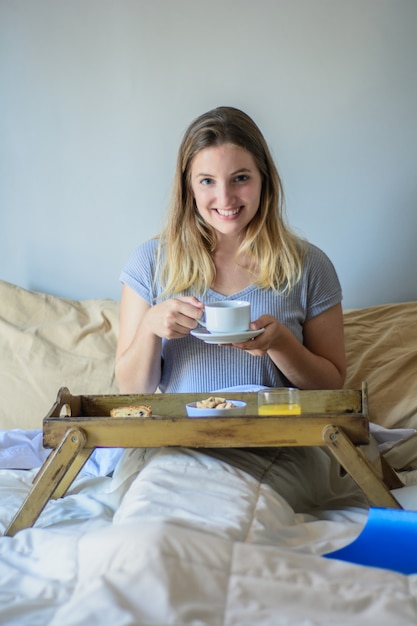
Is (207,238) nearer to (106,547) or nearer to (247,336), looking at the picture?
(247,336)

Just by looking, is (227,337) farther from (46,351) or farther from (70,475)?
(46,351)

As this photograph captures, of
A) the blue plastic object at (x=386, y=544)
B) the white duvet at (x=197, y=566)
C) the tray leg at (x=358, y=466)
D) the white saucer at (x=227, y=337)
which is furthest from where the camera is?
the white saucer at (x=227, y=337)

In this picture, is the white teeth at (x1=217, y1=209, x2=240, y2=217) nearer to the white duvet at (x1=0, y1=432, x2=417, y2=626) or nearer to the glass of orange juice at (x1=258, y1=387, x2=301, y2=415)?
the glass of orange juice at (x1=258, y1=387, x2=301, y2=415)

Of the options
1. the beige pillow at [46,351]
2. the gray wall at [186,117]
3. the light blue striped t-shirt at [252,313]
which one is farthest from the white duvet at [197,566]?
the gray wall at [186,117]

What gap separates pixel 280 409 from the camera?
161cm

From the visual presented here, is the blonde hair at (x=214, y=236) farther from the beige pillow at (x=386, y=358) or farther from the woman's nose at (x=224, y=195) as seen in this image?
the beige pillow at (x=386, y=358)

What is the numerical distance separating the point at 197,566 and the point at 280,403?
540 mm

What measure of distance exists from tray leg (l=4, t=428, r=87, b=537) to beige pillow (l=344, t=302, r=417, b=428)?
2.78 ft

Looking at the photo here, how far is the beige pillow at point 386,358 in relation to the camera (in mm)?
2088

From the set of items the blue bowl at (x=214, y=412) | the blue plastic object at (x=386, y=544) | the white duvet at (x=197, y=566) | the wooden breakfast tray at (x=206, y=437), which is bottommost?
the blue plastic object at (x=386, y=544)

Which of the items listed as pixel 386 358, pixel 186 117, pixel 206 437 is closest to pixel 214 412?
pixel 206 437

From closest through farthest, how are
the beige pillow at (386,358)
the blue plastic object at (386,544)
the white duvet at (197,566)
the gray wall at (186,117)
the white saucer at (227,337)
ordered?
the white duvet at (197,566)
the blue plastic object at (386,544)
the white saucer at (227,337)
the beige pillow at (386,358)
the gray wall at (186,117)

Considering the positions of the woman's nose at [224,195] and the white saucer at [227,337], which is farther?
the woman's nose at [224,195]

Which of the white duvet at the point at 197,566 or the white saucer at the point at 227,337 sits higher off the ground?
the white saucer at the point at 227,337
